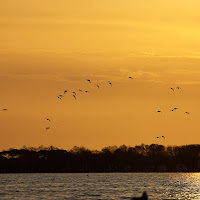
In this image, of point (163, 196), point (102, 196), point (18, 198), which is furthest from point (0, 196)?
point (163, 196)

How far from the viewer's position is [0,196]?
152 meters

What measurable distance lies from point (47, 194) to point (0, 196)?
39.9 feet

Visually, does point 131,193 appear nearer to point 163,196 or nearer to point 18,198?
point 163,196

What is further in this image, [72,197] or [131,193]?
[131,193]

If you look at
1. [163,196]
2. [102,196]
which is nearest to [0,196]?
[102,196]

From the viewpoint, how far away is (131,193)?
166625 mm

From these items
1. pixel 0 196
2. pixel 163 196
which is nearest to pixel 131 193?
pixel 163 196

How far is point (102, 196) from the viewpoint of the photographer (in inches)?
6053

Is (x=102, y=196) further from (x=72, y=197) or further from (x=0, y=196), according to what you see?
(x=0, y=196)

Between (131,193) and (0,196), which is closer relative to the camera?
(0,196)

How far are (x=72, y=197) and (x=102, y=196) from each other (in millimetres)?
6165

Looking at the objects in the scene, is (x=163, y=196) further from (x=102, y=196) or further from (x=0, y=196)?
(x=0, y=196)

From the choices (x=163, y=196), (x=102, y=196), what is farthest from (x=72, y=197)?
(x=163, y=196)

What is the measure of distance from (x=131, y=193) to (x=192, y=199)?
1596 centimetres
